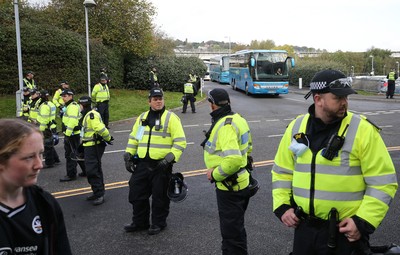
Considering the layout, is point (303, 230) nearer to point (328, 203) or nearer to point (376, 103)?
point (328, 203)

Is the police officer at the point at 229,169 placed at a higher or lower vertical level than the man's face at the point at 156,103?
A: lower

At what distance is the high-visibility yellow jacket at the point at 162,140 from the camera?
5.23 metres

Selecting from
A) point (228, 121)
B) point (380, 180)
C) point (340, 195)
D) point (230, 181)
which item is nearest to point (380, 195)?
point (380, 180)

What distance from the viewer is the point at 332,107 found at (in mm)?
2768

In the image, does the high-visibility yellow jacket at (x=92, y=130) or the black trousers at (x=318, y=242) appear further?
the high-visibility yellow jacket at (x=92, y=130)

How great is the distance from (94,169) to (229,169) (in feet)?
11.0

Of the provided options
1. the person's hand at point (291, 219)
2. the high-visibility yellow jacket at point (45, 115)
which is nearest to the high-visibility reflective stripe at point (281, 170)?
the person's hand at point (291, 219)

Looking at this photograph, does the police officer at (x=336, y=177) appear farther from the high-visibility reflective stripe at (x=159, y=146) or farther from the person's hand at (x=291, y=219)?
the high-visibility reflective stripe at (x=159, y=146)

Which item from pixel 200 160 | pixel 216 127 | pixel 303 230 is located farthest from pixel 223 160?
pixel 200 160

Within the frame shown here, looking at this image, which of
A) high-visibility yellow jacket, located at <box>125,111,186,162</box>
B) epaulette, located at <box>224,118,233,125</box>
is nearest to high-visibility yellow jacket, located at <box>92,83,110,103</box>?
high-visibility yellow jacket, located at <box>125,111,186,162</box>

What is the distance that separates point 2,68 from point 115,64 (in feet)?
27.3

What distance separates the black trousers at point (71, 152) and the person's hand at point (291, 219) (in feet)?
19.2

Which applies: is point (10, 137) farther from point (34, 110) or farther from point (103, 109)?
point (103, 109)

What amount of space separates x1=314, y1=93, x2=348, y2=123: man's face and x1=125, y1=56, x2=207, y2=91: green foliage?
24.5 metres
